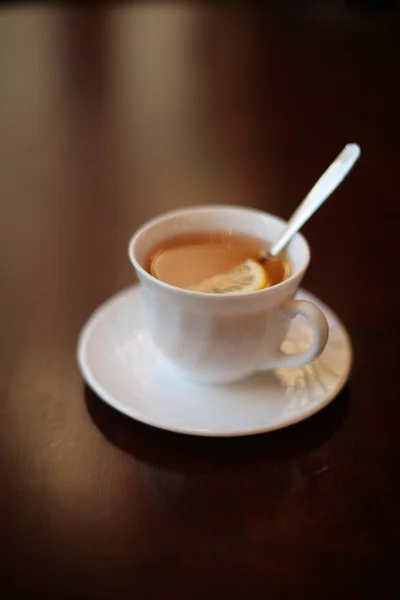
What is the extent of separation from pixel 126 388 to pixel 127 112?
81 cm

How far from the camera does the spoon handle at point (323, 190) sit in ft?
1.68

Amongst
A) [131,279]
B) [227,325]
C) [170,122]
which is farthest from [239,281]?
[170,122]

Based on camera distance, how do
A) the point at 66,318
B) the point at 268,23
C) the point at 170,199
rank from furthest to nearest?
1. the point at 268,23
2. the point at 170,199
3. the point at 66,318

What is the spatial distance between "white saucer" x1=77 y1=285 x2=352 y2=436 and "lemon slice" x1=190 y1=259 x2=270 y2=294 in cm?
8

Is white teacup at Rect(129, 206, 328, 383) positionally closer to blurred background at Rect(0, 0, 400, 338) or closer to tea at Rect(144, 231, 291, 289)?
tea at Rect(144, 231, 291, 289)

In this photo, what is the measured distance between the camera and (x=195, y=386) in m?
0.51

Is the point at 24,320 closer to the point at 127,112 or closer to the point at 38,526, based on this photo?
the point at 38,526

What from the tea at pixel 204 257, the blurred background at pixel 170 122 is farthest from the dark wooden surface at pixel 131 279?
the tea at pixel 204 257

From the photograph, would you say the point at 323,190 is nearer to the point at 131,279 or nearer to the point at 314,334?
the point at 314,334

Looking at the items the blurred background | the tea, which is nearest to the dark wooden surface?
the blurred background

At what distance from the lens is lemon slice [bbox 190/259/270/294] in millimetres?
501

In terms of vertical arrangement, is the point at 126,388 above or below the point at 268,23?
below

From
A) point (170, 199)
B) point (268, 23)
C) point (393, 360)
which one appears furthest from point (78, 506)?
point (268, 23)

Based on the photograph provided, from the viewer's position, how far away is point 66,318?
0.60 metres
